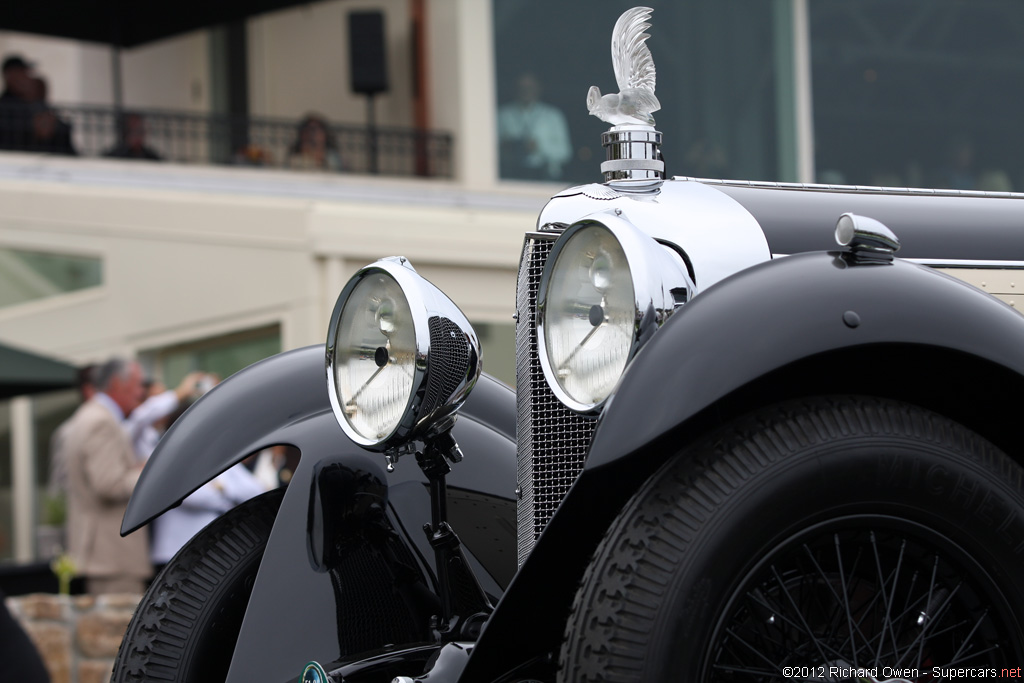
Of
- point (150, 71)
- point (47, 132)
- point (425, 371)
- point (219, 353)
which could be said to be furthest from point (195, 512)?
point (150, 71)

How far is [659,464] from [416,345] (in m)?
0.63

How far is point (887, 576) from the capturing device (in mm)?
1746

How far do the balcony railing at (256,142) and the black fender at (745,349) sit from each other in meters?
12.7

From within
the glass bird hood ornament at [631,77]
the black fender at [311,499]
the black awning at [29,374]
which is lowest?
the black awning at [29,374]

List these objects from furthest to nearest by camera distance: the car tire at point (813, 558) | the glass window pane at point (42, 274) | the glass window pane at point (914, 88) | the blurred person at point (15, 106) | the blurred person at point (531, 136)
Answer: the blurred person at point (531, 136) < the blurred person at point (15, 106) < the glass window pane at point (914, 88) < the glass window pane at point (42, 274) < the car tire at point (813, 558)

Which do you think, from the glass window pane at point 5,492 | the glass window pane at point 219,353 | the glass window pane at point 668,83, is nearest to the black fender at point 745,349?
the glass window pane at point 219,353

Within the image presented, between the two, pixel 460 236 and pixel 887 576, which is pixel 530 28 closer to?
Answer: pixel 460 236

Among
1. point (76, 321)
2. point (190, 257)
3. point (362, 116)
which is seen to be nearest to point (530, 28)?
point (362, 116)

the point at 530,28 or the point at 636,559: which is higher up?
the point at 530,28

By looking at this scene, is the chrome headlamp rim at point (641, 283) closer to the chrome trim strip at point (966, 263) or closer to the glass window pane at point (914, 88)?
the chrome trim strip at point (966, 263)

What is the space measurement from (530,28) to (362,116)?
3.46 m

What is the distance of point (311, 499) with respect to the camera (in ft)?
8.42

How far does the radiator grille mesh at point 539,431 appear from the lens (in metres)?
2.28

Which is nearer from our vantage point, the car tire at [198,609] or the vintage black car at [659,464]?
the vintage black car at [659,464]
